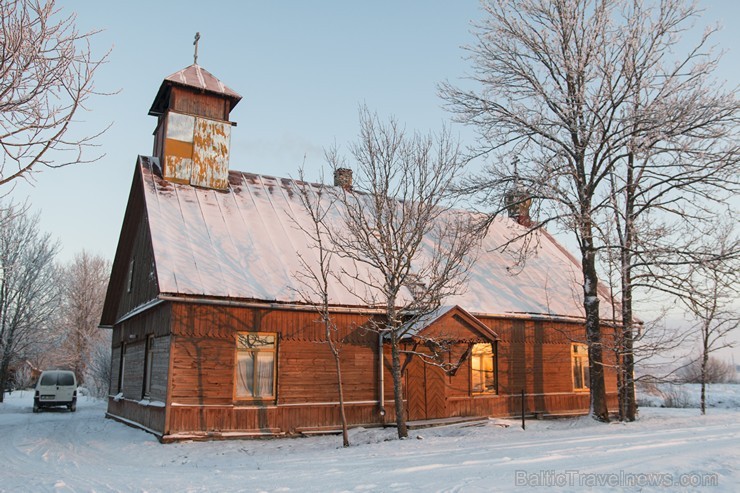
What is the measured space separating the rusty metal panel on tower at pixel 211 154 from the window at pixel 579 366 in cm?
1317

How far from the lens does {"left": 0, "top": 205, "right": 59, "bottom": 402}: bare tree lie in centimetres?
3136

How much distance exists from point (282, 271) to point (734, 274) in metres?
11.9

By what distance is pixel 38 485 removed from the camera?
29.7 feet

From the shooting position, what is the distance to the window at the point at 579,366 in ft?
65.6

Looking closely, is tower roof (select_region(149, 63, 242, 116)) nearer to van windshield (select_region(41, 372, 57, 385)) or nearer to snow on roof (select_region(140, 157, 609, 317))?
snow on roof (select_region(140, 157, 609, 317))

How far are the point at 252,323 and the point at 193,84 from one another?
904 cm

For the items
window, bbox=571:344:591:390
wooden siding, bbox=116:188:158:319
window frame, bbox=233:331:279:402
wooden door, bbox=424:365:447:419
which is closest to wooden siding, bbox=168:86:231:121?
wooden siding, bbox=116:188:158:319

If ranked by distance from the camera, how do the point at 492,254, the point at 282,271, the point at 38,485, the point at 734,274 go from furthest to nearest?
the point at 492,254, the point at 282,271, the point at 734,274, the point at 38,485

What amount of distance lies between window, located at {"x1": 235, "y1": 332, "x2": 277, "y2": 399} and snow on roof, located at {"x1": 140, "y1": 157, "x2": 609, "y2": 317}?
1107 millimetres

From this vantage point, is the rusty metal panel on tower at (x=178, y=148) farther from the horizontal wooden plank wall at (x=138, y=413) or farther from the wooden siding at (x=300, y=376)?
the horizontal wooden plank wall at (x=138, y=413)

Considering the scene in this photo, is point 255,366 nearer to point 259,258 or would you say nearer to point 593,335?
point 259,258

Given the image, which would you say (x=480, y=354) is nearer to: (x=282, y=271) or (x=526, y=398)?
(x=526, y=398)

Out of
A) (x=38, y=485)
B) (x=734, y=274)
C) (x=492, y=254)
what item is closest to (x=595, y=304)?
(x=734, y=274)

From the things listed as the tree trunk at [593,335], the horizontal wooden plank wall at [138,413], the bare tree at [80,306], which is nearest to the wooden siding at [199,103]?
the horizontal wooden plank wall at [138,413]
